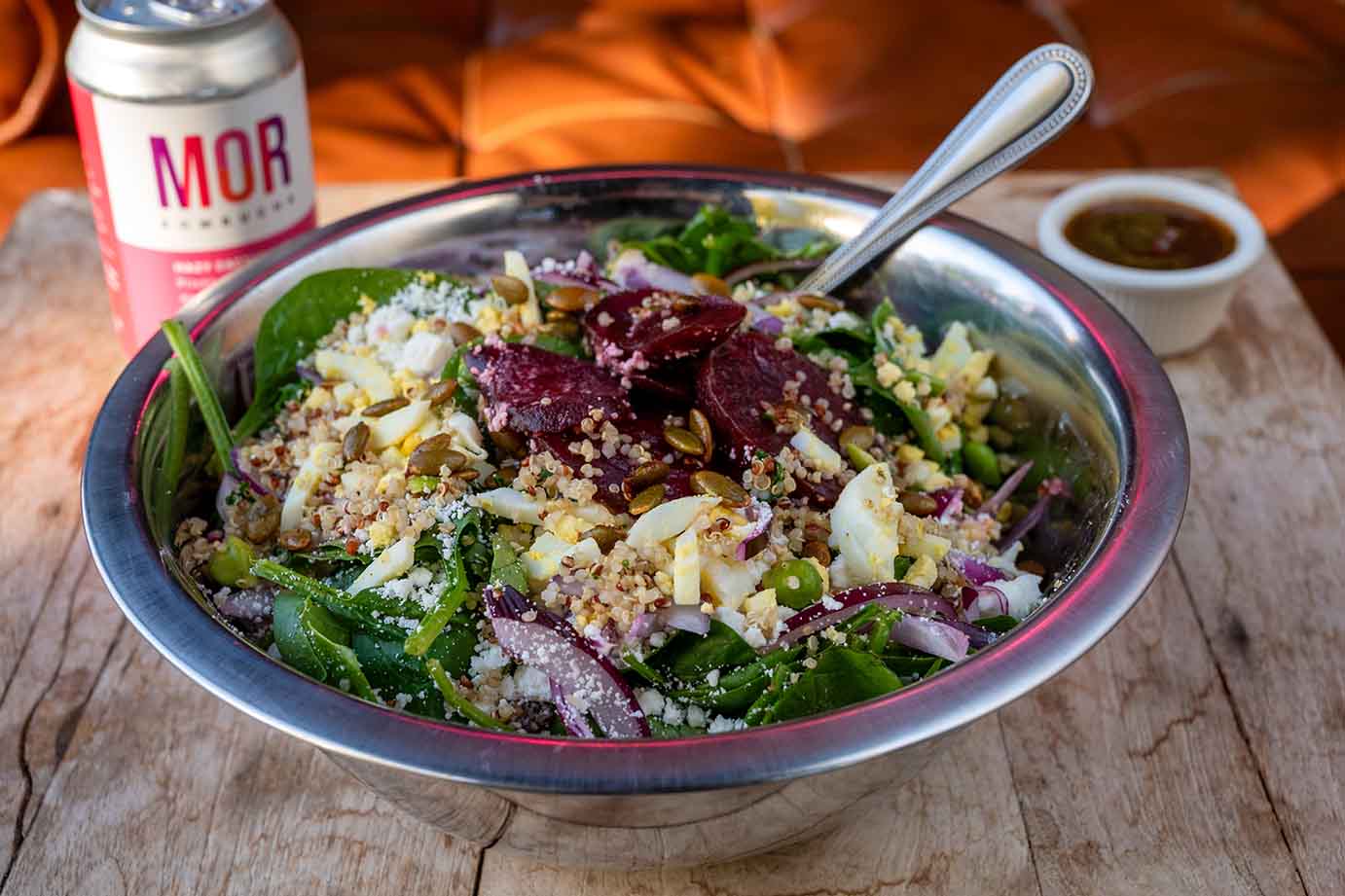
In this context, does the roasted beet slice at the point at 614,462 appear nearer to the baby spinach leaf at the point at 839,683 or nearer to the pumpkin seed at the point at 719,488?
the pumpkin seed at the point at 719,488

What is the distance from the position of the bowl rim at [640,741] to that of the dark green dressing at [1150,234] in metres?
0.92

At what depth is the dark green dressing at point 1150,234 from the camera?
226 cm

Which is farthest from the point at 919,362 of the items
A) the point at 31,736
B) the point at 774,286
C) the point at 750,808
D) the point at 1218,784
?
the point at 31,736

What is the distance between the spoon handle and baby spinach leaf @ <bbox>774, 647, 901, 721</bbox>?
67cm

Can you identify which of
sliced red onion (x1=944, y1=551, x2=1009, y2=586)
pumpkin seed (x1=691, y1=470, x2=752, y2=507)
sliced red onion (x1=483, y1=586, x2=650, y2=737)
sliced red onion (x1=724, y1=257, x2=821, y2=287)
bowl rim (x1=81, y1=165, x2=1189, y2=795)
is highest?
bowl rim (x1=81, y1=165, x2=1189, y2=795)

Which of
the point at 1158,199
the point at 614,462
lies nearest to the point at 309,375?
the point at 614,462

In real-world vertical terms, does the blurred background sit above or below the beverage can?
below

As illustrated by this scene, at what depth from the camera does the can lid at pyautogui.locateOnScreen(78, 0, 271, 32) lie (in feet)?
5.73

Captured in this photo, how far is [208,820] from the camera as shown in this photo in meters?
1.47

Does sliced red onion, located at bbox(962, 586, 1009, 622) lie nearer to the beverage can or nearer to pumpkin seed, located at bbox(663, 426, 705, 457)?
pumpkin seed, located at bbox(663, 426, 705, 457)

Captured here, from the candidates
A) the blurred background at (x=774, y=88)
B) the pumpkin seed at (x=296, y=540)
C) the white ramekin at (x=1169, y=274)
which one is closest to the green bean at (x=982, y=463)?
the white ramekin at (x=1169, y=274)

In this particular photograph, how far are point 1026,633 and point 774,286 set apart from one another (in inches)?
33.4

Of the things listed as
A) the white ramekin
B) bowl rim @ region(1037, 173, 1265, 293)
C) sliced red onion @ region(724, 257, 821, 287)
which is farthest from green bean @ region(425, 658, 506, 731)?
bowl rim @ region(1037, 173, 1265, 293)

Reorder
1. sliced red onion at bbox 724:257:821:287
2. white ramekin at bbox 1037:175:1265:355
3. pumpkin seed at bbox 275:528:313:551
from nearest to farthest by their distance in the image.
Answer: pumpkin seed at bbox 275:528:313:551, sliced red onion at bbox 724:257:821:287, white ramekin at bbox 1037:175:1265:355
